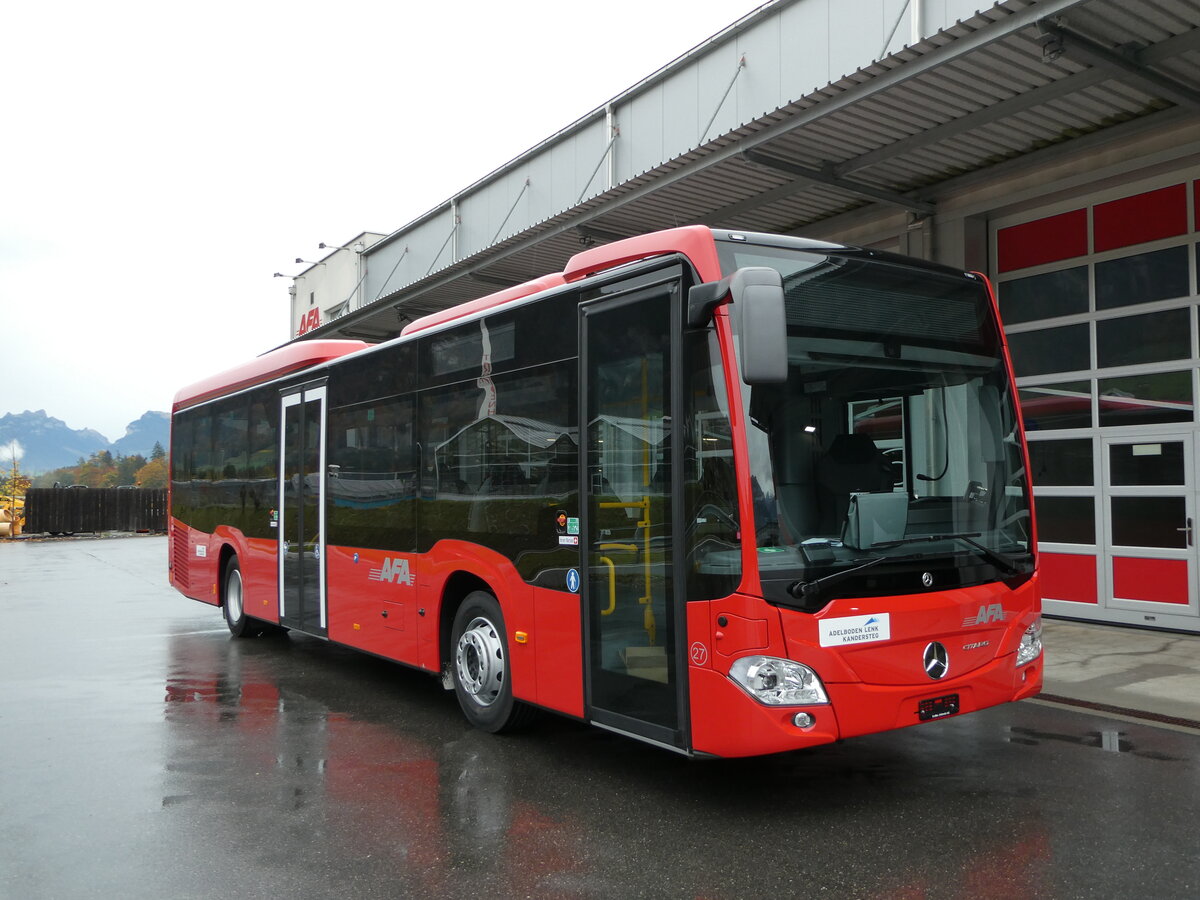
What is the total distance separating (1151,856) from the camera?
4320 mm

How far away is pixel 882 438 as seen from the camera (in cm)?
524

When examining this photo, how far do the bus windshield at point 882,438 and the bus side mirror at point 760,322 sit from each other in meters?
0.07

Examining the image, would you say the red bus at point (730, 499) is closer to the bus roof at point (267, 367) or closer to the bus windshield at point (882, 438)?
the bus windshield at point (882, 438)

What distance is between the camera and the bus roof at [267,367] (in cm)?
930

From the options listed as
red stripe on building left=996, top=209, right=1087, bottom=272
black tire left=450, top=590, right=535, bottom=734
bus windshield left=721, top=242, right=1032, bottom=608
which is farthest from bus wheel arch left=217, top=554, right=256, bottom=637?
red stripe on building left=996, top=209, right=1087, bottom=272

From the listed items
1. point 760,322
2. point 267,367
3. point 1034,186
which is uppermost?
point 1034,186

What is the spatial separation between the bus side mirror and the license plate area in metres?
1.75

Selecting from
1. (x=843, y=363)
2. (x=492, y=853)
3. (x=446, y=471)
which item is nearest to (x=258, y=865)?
(x=492, y=853)

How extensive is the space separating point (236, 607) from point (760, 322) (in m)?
8.60

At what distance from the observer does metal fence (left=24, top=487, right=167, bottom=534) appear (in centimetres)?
3747

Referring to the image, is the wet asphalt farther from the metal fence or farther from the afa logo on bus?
the metal fence

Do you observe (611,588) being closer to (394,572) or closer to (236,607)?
(394,572)

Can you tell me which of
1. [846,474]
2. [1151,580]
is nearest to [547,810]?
[846,474]

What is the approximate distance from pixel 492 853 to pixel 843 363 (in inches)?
112
